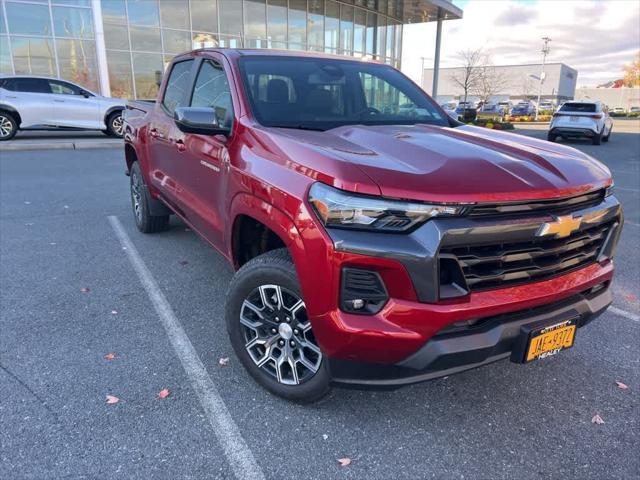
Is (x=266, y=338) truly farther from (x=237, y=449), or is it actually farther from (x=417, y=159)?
(x=417, y=159)

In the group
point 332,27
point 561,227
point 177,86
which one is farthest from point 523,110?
point 561,227

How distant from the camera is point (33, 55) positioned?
691 inches

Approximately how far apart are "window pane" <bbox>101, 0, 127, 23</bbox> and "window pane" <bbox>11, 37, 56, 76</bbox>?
2.24 meters

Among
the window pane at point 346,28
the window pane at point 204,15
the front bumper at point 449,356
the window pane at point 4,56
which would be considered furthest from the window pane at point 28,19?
the front bumper at point 449,356

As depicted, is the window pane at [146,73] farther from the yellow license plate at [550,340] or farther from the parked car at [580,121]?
the yellow license plate at [550,340]

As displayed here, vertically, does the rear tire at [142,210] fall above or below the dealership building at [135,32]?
below

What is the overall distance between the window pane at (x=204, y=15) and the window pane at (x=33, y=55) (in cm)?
568

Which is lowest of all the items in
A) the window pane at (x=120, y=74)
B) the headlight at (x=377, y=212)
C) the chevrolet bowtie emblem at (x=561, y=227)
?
the chevrolet bowtie emblem at (x=561, y=227)

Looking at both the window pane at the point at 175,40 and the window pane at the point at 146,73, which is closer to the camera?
the window pane at the point at 146,73

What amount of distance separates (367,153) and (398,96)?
66.6 inches

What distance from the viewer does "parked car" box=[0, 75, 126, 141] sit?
521 inches

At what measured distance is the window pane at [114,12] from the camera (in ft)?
60.2

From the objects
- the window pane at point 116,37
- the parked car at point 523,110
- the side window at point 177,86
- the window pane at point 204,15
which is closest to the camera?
the side window at point 177,86

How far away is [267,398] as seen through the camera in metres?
2.77
